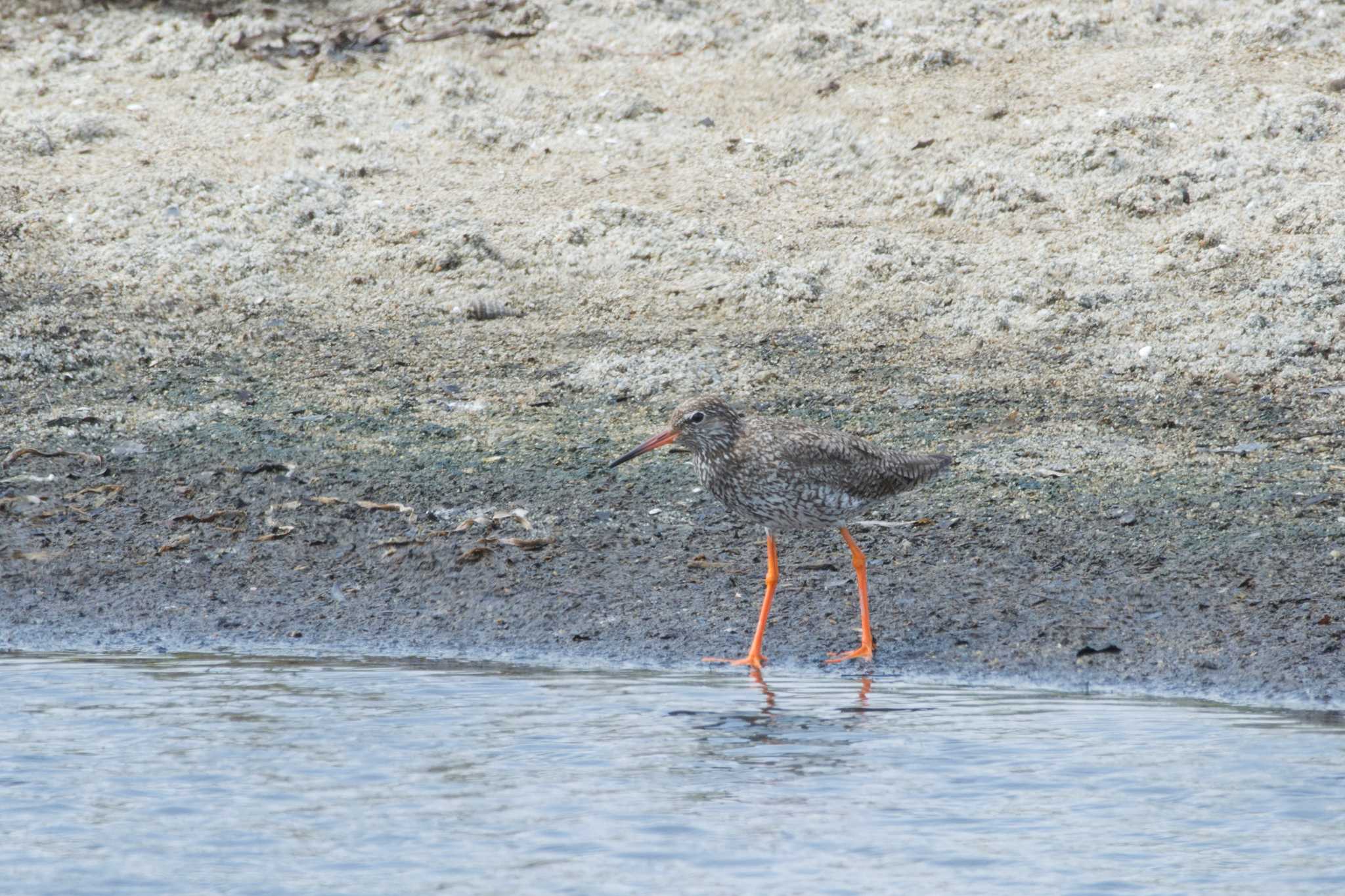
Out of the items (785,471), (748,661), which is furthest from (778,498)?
(748,661)

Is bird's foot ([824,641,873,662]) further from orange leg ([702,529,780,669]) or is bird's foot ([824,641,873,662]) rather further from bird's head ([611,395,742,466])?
bird's head ([611,395,742,466])

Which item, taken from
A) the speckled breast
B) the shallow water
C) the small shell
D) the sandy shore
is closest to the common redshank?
the speckled breast

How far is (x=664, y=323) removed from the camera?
10852 mm

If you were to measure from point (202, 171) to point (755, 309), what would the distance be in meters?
4.08

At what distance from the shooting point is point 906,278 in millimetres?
11062

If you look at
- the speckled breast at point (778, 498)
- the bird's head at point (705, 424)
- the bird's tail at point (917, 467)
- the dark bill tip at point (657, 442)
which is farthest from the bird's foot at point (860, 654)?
the dark bill tip at point (657, 442)

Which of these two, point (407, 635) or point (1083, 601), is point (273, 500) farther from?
point (1083, 601)

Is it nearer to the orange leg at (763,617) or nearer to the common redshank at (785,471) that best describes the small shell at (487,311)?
the common redshank at (785,471)

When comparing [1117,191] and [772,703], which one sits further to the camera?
[1117,191]

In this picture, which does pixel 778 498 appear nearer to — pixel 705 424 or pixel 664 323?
pixel 705 424

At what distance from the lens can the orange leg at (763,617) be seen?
25.2 feet

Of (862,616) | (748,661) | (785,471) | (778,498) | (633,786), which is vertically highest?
(785,471)

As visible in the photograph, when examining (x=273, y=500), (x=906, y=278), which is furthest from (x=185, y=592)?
(x=906, y=278)

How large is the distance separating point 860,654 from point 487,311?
426cm
